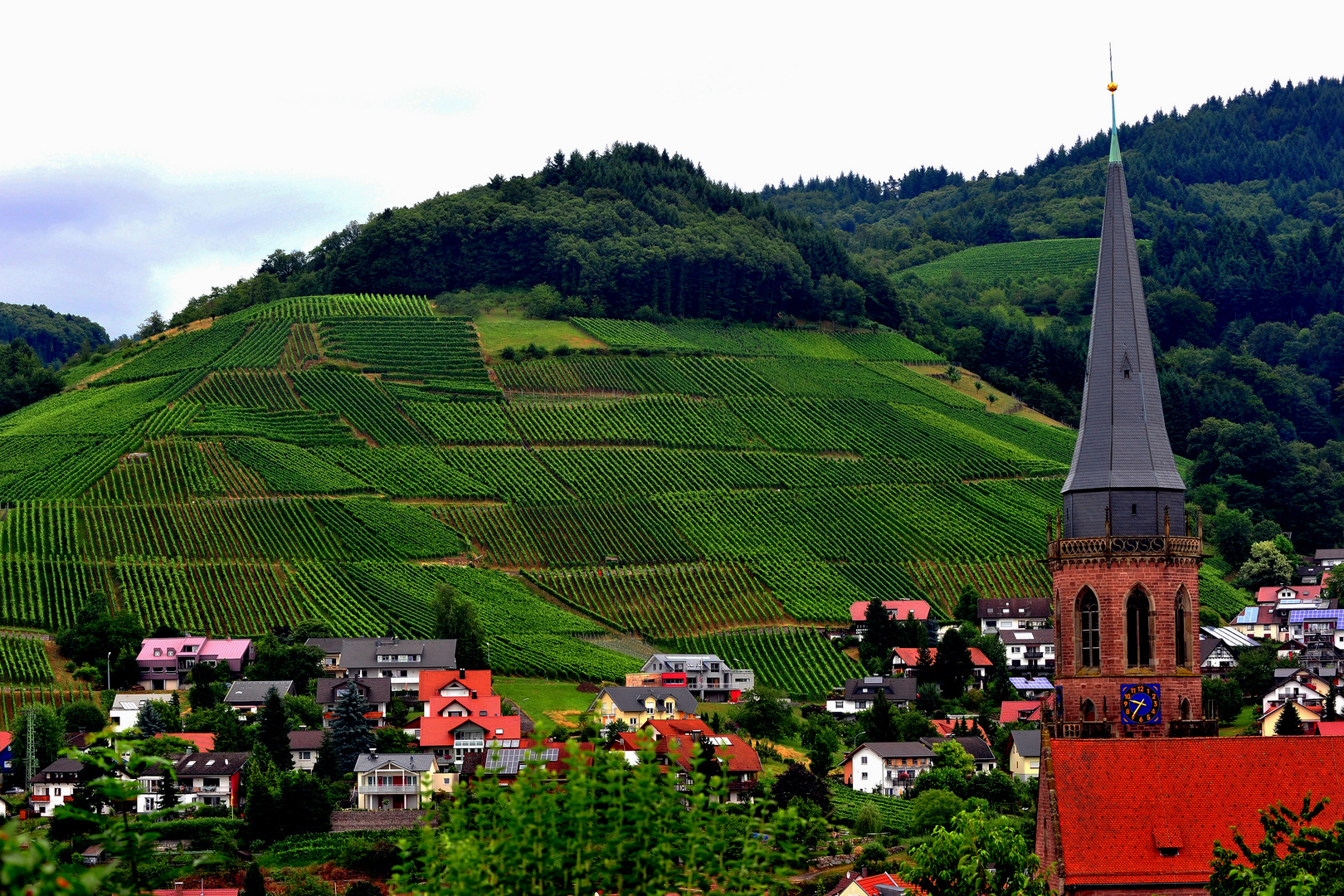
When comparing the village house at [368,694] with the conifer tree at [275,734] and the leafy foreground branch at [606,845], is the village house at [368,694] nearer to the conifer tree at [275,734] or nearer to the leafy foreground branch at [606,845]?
the conifer tree at [275,734]

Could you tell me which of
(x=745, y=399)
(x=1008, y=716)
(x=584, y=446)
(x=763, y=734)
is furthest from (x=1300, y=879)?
(x=745, y=399)

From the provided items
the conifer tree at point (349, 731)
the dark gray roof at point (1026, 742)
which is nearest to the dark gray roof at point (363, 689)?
the conifer tree at point (349, 731)

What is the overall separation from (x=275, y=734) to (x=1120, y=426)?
54556 mm

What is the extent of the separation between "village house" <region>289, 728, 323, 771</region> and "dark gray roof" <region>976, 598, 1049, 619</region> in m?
54.8

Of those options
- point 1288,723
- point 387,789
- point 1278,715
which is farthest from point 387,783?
point 1278,715

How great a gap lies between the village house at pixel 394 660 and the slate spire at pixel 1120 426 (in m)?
62.1

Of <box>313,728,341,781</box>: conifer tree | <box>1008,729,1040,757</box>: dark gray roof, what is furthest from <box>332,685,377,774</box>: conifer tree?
<box>1008,729,1040,757</box>: dark gray roof

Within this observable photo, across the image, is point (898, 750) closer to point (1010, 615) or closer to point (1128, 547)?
point (1010, 615)

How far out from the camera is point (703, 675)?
11150 centimetres

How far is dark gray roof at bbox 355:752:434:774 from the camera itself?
3287 inches

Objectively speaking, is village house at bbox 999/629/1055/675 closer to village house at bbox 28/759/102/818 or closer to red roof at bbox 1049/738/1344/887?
village house at bbox 28/759/102/818

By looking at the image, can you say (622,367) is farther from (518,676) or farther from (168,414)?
(518,676)

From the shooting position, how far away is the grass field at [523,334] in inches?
7244

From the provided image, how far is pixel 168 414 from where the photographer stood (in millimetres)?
148750
